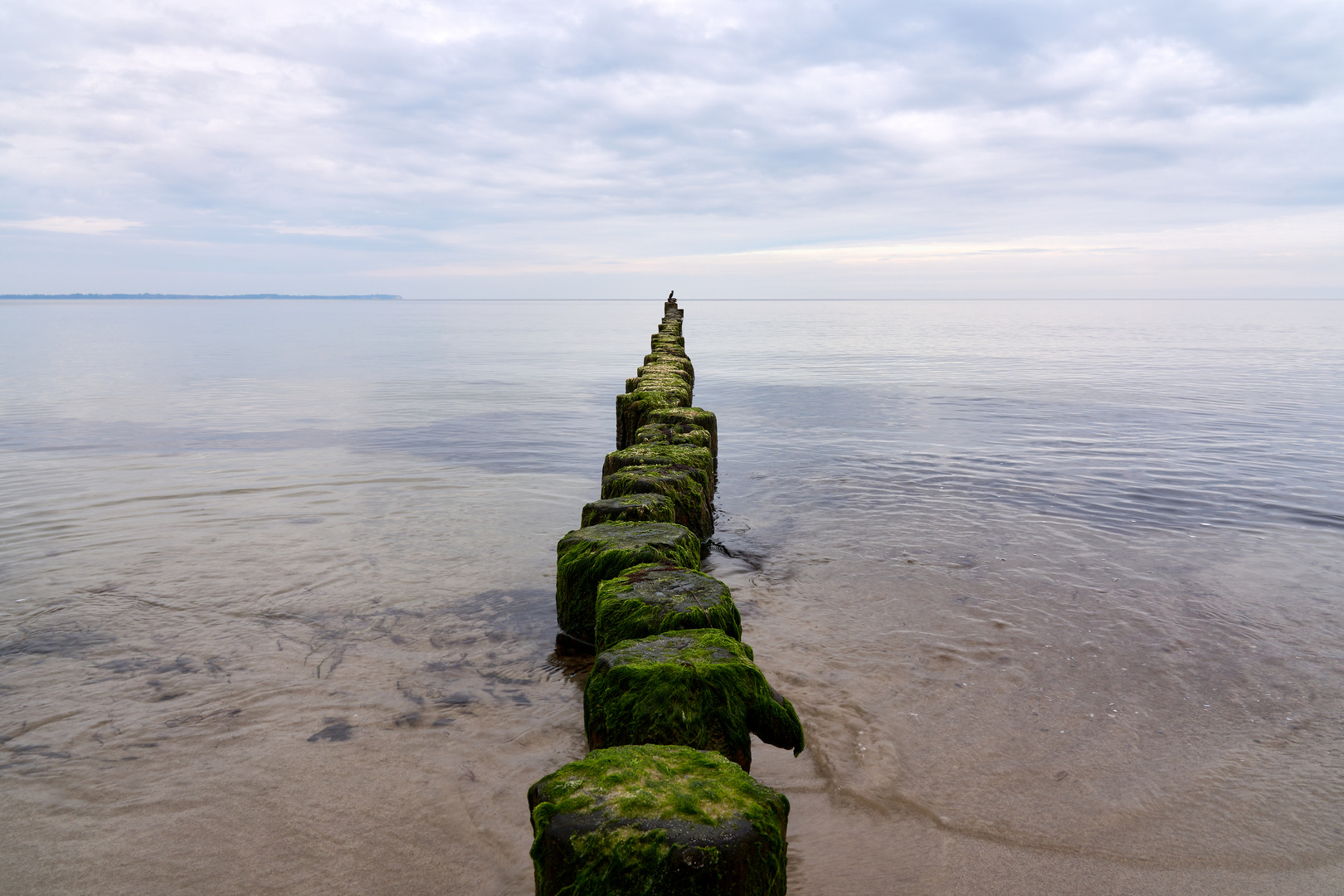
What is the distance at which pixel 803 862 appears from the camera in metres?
3.42

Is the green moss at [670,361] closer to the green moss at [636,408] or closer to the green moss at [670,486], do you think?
the green moss at [636,408]

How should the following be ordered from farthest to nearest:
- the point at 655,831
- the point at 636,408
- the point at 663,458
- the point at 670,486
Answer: the point at 636,408 → the point at 663,458 → the point at 670,486 → the point at 655,831

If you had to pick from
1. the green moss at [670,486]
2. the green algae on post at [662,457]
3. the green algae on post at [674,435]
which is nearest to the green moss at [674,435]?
the green algae on post at [674,435]

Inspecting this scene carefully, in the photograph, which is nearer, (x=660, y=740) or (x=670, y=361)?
(x=660, y=740)

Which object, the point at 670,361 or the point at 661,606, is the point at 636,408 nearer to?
the point at 670,361

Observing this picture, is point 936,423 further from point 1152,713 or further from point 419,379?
point 419,379

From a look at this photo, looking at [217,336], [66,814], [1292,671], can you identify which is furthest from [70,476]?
[217,336]

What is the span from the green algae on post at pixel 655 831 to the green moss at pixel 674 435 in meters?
5.18

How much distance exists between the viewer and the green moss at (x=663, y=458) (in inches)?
261

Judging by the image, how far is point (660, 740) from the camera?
9.25ft

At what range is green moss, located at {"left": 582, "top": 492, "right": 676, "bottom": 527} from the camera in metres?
5.37

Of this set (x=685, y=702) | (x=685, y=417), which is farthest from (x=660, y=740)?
(x=685, y=417)

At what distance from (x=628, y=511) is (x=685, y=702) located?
260 cm

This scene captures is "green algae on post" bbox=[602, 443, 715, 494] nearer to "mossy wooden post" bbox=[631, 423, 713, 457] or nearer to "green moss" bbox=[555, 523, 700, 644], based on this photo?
"mossy wooden post" bbox=[631, 423, 713, 457]
